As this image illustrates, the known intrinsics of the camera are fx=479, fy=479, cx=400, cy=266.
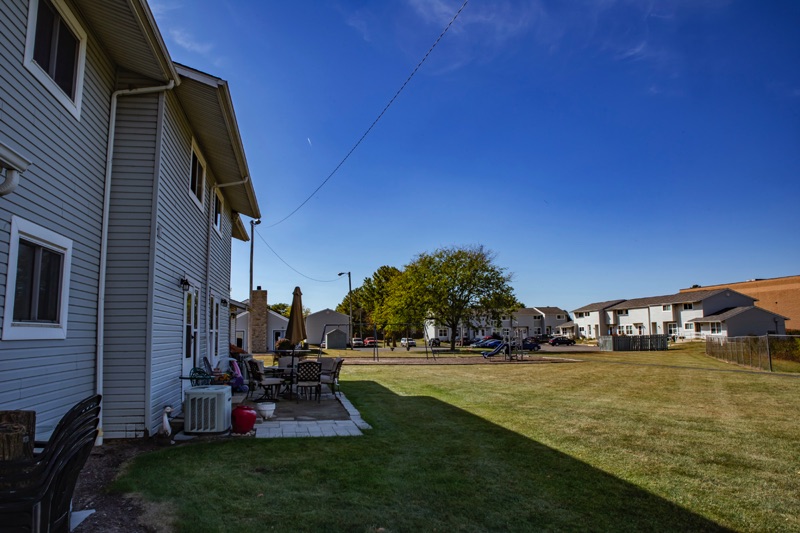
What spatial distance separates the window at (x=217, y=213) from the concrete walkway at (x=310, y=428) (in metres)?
6.39

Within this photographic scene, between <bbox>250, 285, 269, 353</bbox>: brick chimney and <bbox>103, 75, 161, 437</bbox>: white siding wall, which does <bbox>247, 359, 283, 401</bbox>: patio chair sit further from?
<bbox>250, 285, 269, 353</bbox>: brick chimney

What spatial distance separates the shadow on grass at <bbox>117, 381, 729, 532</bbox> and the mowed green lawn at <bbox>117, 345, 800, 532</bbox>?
2 centimetres

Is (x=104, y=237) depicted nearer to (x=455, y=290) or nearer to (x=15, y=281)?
(x=15, y=281)

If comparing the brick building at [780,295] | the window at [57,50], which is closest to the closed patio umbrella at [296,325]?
the window at [57,50]

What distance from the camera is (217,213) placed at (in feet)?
43.0

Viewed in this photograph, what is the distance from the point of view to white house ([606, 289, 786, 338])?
168ft

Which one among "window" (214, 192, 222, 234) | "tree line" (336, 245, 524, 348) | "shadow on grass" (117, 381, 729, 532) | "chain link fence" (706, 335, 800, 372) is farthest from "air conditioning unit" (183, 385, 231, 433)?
"tree line" (336, 245, 524, 348)

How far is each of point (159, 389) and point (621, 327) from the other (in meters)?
69.5

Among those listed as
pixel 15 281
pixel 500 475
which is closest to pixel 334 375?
pixel 500 475

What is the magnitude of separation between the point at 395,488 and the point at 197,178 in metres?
7.99

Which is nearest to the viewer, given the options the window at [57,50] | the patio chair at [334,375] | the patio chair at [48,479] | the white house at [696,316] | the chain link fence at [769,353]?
the patio chair at [48,479]

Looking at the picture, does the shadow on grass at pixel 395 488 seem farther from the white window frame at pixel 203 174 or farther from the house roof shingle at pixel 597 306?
the house roof shingle at pixel 597 306

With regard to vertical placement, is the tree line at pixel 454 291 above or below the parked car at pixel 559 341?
above

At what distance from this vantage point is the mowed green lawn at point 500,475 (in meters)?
4.16
